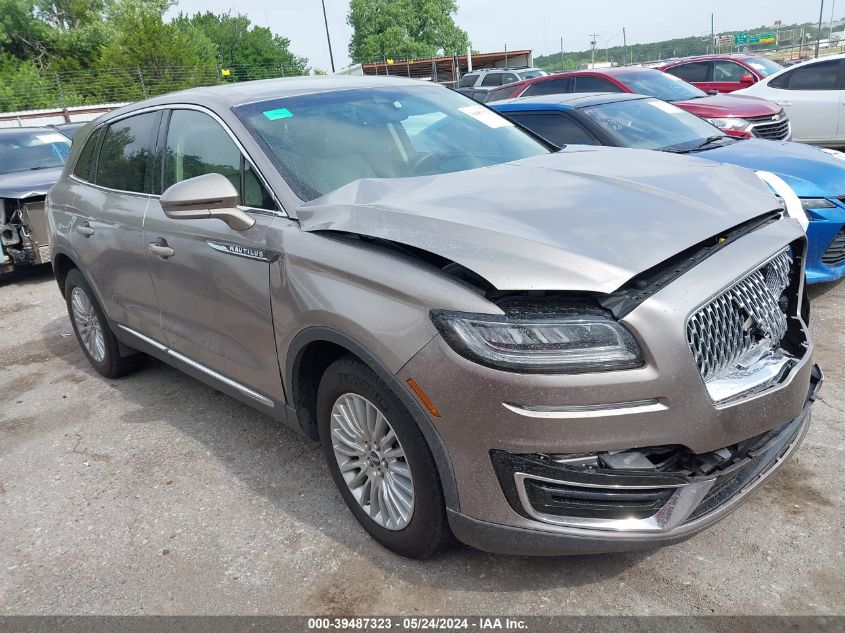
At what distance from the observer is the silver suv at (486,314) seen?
2115mm

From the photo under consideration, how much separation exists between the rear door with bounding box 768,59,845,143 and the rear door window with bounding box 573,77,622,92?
124 inches

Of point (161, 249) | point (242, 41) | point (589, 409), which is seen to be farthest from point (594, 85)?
point (242, 41)

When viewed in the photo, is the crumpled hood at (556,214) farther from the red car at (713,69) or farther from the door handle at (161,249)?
the red car at (713,69)

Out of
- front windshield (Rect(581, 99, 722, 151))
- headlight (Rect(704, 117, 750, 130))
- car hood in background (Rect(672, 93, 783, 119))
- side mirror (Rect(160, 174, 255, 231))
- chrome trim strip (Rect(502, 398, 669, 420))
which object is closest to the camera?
chrome trim strip (Rect(502, 398, 669, 420))

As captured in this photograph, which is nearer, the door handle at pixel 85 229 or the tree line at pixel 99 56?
the door handle at pixel 85 229

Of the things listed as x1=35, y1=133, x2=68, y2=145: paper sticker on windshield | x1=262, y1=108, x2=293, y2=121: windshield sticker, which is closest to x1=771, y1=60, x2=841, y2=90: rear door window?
x1=262, y1=108, x2=293, y2=121: windshield sticker

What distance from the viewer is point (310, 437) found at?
3080 mm

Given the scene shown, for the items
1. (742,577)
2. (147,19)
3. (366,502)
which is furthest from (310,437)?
(147,19)

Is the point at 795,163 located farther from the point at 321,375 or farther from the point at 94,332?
the point at 94,332

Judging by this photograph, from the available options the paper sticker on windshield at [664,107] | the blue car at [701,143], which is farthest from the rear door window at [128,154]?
the paper sticker on windshield at [664,107]

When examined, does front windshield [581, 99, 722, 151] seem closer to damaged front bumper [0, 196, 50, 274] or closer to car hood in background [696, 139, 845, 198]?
car hood in background [696, 139, 845, 198]

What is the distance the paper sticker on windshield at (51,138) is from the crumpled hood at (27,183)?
1.28 meters

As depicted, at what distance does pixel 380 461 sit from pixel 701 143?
4.69 m

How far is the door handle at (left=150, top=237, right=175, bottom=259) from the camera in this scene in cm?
354
